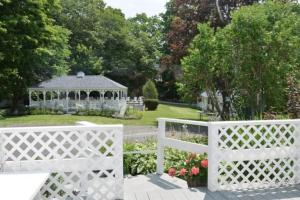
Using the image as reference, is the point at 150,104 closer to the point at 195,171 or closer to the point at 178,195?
the point at 195,171

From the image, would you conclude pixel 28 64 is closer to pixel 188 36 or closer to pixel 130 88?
pixel 188 36

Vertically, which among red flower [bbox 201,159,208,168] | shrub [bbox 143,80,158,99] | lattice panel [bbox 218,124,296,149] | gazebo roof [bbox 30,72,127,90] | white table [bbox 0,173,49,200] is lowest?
red flower [bbox 201,159,208,168]

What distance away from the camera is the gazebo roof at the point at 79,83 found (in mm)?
28172

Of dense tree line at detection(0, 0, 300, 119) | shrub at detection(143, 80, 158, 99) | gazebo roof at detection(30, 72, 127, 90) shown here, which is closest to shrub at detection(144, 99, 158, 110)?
shrub at detection(143, 80, 158, 99)

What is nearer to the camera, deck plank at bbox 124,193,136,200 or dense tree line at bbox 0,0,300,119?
deck plank at bbox 124,193,136,200

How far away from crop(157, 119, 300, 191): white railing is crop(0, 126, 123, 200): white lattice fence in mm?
1530

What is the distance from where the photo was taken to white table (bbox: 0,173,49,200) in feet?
11.7

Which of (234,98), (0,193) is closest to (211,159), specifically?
(0,193)

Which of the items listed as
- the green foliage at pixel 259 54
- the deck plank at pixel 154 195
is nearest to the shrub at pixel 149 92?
the green foliage at pixel 259 54

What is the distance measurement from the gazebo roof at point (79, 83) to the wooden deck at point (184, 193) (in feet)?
74.2

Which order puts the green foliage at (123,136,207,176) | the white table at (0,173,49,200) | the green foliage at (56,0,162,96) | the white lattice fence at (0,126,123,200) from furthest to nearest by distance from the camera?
the green foliage at (56,0,162,96)
the green foliage at (123,136,207,176)
the white lattice fence at (0,126,123,200)
the white table at (0,173,49,200)

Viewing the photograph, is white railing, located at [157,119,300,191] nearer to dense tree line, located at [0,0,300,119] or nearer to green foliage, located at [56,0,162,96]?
dense tree line, located at [0,0,300,119]

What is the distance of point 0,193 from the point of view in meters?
Answer: 3.67

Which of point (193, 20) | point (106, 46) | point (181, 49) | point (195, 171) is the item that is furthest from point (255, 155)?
point (106, 46)
